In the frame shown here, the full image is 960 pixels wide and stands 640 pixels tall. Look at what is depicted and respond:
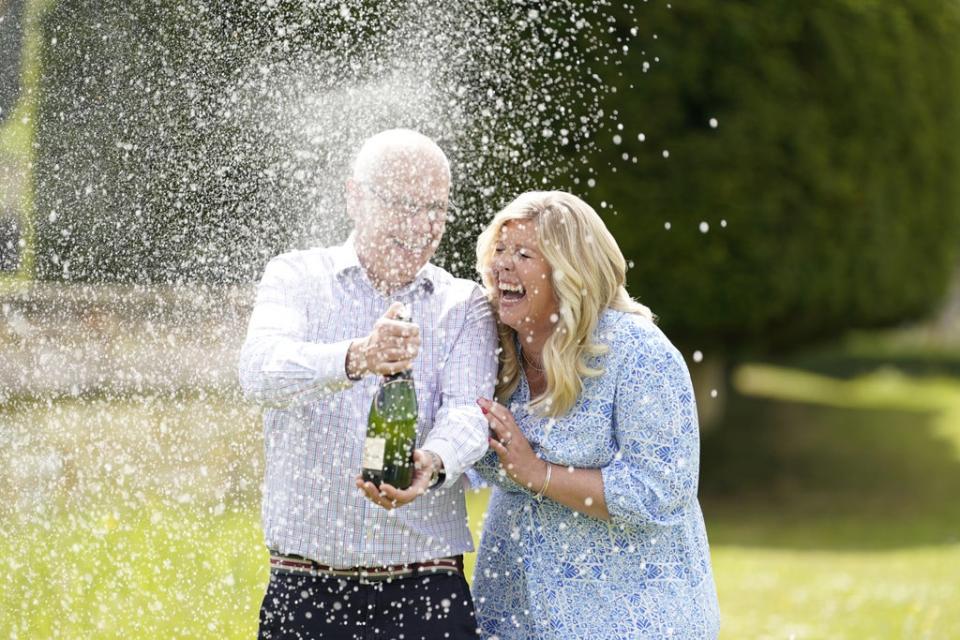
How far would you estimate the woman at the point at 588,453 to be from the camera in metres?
3.57

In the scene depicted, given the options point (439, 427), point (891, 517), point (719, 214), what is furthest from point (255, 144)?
point (891, 517)

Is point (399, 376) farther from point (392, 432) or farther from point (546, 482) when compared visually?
point (546, 482)

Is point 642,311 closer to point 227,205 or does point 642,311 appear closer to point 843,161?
point 227,205

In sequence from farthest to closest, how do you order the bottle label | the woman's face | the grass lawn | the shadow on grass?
the shadow on grass → the grass lawn → the woman's face → the bottle label

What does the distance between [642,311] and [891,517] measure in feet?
35.9

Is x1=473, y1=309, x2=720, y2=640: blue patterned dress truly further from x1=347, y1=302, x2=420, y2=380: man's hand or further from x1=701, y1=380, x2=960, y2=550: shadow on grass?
x1=701, y1=380, x2=960, y2=550: shadow on grass

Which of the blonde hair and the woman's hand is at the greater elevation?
the blonde hair

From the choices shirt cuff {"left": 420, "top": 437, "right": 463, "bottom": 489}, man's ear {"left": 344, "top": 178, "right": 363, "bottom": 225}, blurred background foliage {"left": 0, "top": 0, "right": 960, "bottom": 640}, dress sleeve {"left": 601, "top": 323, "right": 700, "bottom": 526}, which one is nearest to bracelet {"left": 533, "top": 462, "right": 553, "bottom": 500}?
dress sleeve {"left": 601, "top": 323, "right": 700, "bottom": 526}

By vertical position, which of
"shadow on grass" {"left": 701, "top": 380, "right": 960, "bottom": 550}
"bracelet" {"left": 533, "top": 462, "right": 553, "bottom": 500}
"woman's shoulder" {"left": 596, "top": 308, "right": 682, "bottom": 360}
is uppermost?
"woman's shoulder" {"left": 596, "top": 308, "right": 682, "bottom": 360}

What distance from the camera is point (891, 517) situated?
13.7m

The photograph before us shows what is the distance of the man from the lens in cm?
350

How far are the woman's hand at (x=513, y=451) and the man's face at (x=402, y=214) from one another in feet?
1.51

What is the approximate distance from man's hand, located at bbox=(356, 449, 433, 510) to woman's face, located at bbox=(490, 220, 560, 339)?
1.80 feet

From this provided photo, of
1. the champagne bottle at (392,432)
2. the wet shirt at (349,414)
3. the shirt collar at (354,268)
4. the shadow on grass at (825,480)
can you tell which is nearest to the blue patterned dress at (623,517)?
the wet shirt at (349,414)
